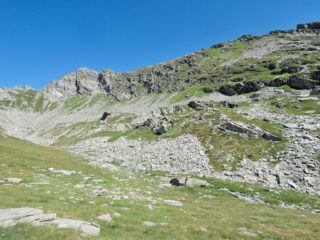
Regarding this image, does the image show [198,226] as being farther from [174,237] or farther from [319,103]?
[319,103]

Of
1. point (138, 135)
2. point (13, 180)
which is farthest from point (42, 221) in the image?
point (138, 135)

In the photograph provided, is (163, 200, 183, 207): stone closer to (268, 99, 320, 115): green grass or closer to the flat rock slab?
the flat rock slab

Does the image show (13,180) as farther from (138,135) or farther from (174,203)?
(138,135)

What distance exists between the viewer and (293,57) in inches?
7810

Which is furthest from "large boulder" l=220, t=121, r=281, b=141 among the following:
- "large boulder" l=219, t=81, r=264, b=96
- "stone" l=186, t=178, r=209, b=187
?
"large boulder" l=219, t=81, r=264, b=96

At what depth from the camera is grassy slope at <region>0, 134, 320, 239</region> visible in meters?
18.4

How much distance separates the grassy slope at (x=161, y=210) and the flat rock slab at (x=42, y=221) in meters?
0.68

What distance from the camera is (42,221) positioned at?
17.6 m

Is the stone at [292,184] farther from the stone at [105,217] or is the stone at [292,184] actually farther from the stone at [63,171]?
the stone at [63,171]

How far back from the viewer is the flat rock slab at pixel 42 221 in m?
16.9

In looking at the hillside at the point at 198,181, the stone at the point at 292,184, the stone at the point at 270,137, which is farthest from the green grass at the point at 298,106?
the stone at the point at 292,184

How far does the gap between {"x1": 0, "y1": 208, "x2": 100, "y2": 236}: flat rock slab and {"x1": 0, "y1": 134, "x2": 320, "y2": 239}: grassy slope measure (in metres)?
0.68

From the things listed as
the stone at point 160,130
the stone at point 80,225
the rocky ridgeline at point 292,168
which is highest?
the stone at point 160,130

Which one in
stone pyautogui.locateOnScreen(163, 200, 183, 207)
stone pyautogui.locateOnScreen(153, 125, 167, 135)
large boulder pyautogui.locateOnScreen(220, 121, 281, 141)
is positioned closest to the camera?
stone pyautogui.locateOnScreen(163, 200, 183, 207)
